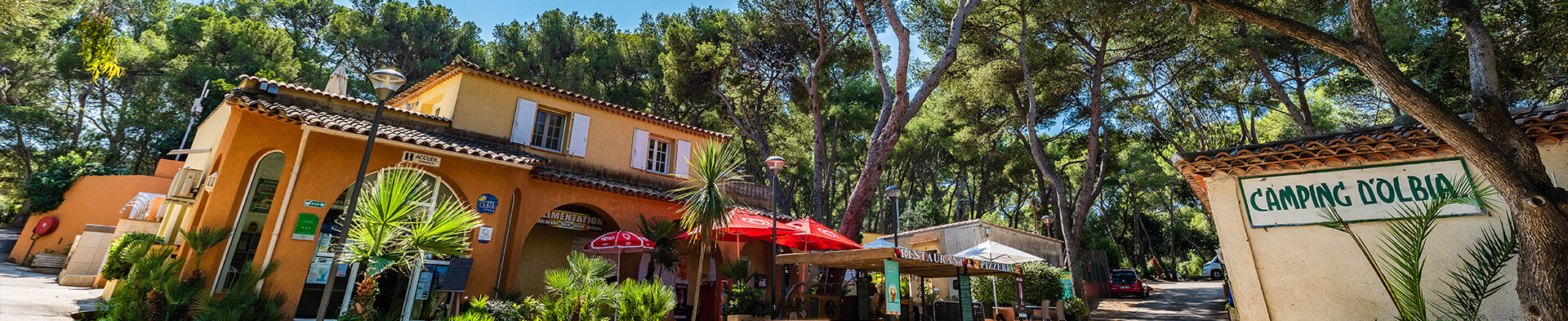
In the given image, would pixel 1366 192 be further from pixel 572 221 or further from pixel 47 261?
pixel 47 261

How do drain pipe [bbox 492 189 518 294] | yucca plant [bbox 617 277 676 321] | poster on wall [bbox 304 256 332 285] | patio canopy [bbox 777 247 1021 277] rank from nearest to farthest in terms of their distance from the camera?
patio canopy [bbox 777 247 1021 277] → yucca plant [bbox 617 277 676 321] → poster on wall [bbox 304 256 332 285] → drain pipe [bbox 492 189 518 294]

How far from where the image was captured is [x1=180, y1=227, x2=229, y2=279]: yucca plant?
8.22 meters

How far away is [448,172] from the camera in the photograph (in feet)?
32.4

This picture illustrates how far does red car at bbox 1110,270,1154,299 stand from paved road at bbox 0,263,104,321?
2467 cm

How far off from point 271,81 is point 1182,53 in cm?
1959

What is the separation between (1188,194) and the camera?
2934 cm

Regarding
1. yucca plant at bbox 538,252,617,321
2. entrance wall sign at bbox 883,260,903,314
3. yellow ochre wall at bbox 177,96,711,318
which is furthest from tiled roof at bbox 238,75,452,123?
entrance wall sign at bbox 883,260,903,314

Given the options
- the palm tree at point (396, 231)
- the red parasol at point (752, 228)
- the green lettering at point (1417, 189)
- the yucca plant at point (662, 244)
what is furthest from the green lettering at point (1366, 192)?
the yucca plant at point (662, 244)

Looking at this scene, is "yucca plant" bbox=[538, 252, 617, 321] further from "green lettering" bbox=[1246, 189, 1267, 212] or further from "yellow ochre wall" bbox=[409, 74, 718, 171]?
"green lettering" bbox=[1246, 189, 1267, 212]

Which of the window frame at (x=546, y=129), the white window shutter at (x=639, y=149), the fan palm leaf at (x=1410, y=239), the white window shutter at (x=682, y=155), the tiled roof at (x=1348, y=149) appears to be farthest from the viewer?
the white window shutter at (x=682, y=155)

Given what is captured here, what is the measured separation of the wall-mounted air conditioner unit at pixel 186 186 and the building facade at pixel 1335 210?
13.6 meters

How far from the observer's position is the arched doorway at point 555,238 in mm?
12096

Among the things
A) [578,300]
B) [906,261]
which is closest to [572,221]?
[578,300]

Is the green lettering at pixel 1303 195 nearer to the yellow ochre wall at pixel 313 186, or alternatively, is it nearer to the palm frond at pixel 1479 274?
the palm frond at pixel 1479 274
